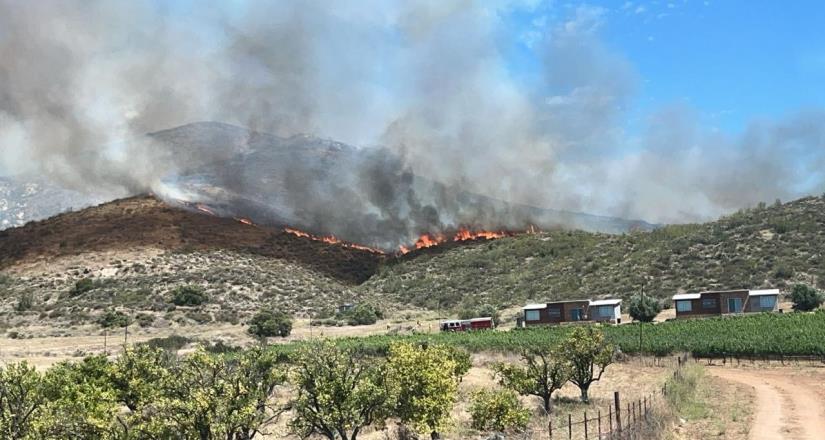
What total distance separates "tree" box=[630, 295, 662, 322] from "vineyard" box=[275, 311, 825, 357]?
5.03m

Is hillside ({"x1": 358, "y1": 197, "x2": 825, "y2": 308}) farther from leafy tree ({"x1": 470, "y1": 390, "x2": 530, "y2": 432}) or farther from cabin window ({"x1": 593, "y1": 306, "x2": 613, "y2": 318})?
leafy tree ({"x1": 470, "y1": 390, "x2": 530, "y2": 432})

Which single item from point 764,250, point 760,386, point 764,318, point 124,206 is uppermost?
point 124,206

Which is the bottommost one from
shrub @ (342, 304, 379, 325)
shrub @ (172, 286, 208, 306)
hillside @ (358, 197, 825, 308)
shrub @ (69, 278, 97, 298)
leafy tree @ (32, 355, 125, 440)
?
leafy tree @ (32, 355, 125, 440)

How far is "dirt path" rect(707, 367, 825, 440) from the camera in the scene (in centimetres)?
3419

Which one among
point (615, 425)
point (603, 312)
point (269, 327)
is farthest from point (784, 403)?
point (269, 327)

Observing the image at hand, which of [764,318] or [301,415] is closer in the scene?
[301,415]

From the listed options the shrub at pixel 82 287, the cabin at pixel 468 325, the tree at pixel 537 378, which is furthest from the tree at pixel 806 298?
the shrub at pixel 82 287

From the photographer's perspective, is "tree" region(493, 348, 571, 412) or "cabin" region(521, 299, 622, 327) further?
"cabin" region(521, 299, 622, 327)

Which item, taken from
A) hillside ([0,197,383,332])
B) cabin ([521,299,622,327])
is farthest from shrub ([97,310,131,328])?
cabin ([521,299,622,327])

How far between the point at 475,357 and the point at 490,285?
2579 inches

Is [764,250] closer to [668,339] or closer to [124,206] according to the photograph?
[668,339]

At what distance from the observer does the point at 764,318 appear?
84188 millimetres

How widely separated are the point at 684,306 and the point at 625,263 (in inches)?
1379

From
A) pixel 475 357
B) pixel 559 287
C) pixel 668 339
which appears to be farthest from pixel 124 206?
pixel 668 339
